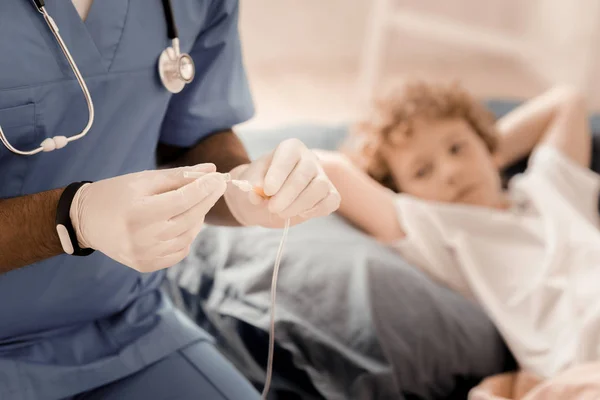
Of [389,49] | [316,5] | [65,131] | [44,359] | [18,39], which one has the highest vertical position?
[18,39]

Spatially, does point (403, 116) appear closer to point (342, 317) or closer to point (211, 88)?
point (342, 317)

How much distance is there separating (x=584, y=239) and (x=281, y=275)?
586mm

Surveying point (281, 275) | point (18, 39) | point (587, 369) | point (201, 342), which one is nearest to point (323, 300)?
point (281, 275)

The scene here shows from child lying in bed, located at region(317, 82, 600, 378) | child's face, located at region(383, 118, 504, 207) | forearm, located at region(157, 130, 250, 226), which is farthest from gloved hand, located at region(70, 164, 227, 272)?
child's face, located at region(383, 118, 504, 207)

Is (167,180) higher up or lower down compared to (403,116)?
higher up

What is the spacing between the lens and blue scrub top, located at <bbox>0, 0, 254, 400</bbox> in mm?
760

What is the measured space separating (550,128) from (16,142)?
1.41 m

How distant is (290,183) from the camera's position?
78 centimetres

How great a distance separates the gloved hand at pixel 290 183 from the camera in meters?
0.78

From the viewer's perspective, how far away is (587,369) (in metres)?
1.05

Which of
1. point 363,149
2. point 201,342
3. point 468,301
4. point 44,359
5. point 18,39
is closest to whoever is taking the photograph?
point 18,39

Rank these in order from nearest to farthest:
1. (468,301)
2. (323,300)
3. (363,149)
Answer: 1. (323,300)
2. (468,301)
3. (363,149)

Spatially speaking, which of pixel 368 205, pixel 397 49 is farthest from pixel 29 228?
pixel 397 49

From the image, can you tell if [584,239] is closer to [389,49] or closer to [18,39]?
[18,39]
